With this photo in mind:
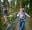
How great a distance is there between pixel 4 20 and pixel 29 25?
0.30 metres

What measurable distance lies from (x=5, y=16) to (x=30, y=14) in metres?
0.29

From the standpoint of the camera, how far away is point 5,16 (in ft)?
4.17

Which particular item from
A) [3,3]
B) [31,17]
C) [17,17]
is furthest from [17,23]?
[3,3]

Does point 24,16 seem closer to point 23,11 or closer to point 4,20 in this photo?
point 23,11

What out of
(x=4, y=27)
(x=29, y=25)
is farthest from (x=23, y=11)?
(x=4, y=27)

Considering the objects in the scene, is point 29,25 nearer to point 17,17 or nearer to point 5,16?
point 17,17

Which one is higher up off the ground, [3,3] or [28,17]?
[3,3]

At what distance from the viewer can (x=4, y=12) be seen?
4.18 feet

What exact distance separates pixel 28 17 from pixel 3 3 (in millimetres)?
330

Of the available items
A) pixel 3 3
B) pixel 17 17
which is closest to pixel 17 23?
pixel 17 17

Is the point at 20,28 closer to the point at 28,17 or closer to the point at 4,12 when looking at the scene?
the point at 28,17

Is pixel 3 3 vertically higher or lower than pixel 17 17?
higher

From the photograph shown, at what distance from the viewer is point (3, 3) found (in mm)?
1265

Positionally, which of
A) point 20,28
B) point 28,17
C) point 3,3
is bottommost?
point 20,28
